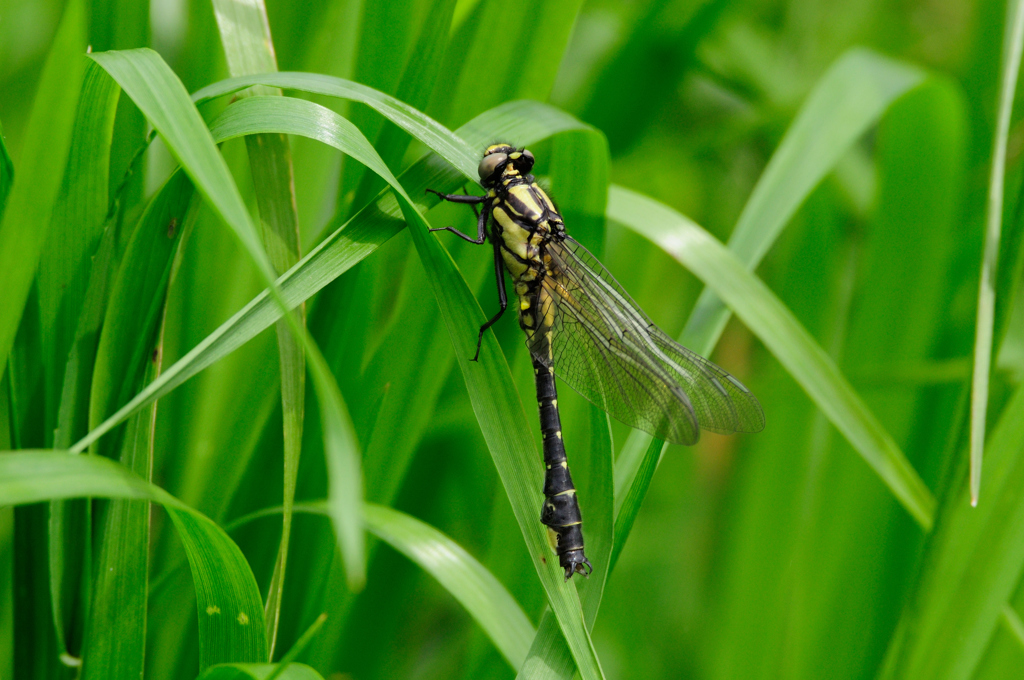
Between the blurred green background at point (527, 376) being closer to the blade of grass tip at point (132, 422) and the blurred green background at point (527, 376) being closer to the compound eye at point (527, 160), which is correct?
the blade of grass tip at point (132, 422)

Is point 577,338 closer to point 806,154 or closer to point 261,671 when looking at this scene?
point 806,154

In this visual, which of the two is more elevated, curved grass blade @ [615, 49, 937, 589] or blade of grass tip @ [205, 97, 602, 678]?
curved grass blade @ [615, 49, 937, 589]

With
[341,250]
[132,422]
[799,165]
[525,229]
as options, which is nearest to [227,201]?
[341,250]

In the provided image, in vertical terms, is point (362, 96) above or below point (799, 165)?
below

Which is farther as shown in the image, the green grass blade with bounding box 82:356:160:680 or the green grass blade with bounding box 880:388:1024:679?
the green grass blade with bounding box 880:388:1024:679

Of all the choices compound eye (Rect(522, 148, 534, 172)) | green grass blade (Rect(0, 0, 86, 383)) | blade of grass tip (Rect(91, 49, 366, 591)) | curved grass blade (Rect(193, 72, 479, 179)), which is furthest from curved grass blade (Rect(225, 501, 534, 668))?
compound eye (Rect(522, 148, 534, 172))

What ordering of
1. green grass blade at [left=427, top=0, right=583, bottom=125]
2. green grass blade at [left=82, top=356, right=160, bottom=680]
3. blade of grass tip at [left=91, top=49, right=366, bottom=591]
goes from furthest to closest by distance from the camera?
1. green grass blade at [left=427, top=0, right=583, bottom=125]
2. green grass blade at [left=82, top=356, right=160, bottom=680]
3. blade of grass tip at [left=91, top=49, right=366, bottom=591]

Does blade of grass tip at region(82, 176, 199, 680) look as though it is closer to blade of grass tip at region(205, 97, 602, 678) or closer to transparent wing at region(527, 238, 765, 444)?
blade of grass tip at region(205, 97, 602, 678)
